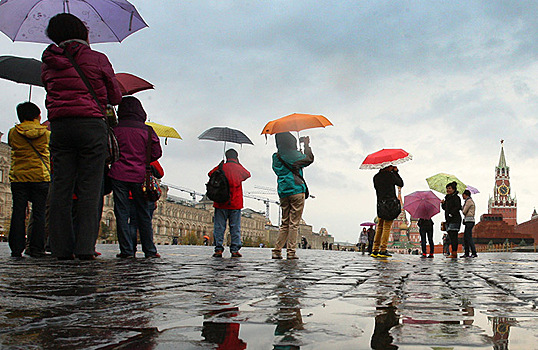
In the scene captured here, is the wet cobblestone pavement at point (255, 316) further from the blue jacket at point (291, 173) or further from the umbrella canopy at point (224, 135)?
the umbrella canopy at point (224, 135)

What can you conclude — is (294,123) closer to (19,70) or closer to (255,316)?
(19,70)

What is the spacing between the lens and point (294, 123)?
898 centimetres

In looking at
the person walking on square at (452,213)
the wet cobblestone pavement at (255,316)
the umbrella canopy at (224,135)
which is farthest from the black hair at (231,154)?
the person walking on square at (452,213)

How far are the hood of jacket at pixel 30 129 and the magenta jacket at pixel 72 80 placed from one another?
5.00 ft

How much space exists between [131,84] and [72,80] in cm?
243

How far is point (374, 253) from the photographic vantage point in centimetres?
1061

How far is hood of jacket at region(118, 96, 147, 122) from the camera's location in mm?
6883

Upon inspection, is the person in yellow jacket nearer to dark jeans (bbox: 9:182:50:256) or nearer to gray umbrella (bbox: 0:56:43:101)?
dark jeans (bbox: 9:182:50:256)

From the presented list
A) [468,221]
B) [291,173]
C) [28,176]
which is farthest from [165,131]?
[468,221]

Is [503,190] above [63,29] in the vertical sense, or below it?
above

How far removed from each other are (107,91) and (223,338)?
4.38 m

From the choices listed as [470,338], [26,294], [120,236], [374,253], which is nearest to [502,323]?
[470,338]

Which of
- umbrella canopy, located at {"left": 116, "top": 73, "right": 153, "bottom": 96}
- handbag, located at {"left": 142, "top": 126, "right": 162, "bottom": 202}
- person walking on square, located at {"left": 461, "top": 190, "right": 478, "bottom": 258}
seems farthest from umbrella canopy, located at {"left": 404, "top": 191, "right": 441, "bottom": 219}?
handbag, located at {"left": 142, "top": 126, "right": 162, "bottom": 202}

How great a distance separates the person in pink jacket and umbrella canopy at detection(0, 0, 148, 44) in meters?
1.33
